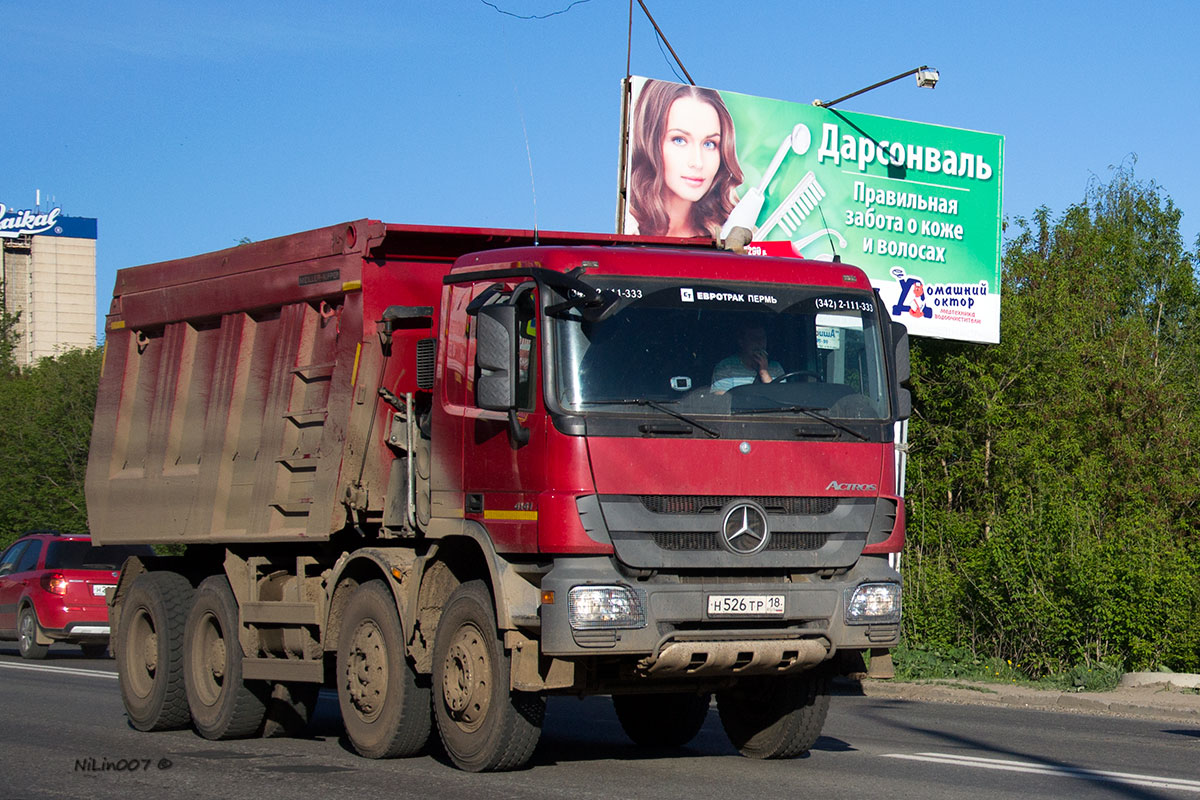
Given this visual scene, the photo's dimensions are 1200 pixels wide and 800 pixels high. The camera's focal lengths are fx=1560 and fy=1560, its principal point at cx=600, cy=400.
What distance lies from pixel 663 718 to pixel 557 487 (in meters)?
3.25

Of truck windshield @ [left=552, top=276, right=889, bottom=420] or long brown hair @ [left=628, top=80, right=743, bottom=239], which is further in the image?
long brown hair @ [left=628, top=80, right=743, bottom=239]

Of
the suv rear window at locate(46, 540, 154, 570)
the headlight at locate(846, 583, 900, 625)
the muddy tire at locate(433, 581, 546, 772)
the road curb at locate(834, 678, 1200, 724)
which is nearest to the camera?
the muddy tire at locate(433, 581, 546, 772)

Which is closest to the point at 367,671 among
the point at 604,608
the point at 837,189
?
the point at 604,608

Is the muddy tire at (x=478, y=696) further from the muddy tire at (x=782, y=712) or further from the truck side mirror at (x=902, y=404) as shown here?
the truck side mirror at (x=902, y=404)

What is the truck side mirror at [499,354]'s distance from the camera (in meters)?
8.09

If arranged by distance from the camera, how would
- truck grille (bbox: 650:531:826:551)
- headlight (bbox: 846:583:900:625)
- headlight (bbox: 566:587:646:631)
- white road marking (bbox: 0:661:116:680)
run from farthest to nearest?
white road marking (bbox: 0:661:116:680), headlight (bbox: 846:583:900:625), truck grille (bbox: 650:531:826:551), headlight (bbox: 566:587:646:631)

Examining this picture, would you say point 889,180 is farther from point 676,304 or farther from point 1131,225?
point 1131,225

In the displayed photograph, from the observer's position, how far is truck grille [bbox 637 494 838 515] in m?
8.02

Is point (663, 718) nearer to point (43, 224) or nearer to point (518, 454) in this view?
point (518, 454)

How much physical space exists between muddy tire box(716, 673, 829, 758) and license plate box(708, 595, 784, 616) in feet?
3.73

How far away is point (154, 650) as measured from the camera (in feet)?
39.6

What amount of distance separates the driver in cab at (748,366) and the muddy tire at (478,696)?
1.71 meters

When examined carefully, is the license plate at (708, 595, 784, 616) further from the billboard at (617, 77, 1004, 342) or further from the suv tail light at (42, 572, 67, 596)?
the suv tail light at (42, 572, 67, 596)

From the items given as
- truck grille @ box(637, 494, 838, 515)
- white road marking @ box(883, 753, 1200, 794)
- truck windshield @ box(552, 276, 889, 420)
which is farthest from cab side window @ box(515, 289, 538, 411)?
white road marking @ box(883, 753, 1200, 794)
